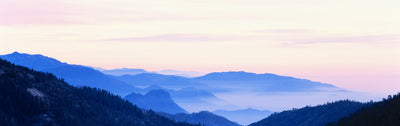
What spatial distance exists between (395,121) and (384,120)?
19.6ft

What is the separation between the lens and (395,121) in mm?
193125

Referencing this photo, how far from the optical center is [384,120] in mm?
198750
